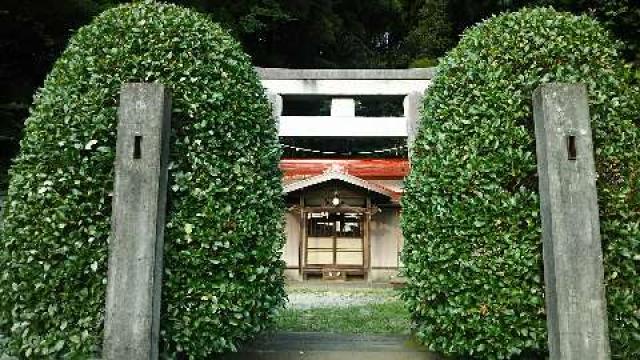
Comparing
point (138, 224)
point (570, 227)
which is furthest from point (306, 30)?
point (570, 227)

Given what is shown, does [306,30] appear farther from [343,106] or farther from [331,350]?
[331,350]

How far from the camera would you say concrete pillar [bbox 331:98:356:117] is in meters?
9.42

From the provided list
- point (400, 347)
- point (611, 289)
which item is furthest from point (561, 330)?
point (400, 347)

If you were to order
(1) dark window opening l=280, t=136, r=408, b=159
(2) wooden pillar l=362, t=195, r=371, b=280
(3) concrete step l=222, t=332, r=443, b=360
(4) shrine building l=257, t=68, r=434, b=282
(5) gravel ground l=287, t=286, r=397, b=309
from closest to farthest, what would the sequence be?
1. (3) concrete step l=222, t=332, r=443, b=360
2. (5) gravel ground l=287, t=286, r=397, b=309
3. (4) shrine building l=257, t=68, r=434, b=282
4. (2) wooden pillar l=362, t=195, r=371, b=280
5. (1) dark window opening l=280, t=136, r=408, b=159

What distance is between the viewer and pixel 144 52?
12.7ft

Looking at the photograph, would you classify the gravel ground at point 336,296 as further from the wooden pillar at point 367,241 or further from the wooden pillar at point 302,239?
the wooden pillar at point 367,241

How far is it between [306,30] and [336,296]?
31.4 ft

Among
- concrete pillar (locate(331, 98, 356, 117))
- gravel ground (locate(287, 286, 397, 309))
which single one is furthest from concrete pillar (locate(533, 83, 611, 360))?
gravel ground (locate(287, 286, 397, 309))

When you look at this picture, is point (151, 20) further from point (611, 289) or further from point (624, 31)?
point (624, 31)

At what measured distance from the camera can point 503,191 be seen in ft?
11.9

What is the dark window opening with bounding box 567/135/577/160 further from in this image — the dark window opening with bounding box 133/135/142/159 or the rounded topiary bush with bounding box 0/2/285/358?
the dark window opening with bounding box 133/135/142/159

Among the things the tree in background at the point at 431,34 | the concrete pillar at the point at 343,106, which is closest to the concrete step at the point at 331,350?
the concrete pillar at the point at 343,106

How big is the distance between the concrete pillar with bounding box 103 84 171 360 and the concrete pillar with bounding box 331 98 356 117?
6018 millimetres

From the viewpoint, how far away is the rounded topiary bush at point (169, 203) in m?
3.47
